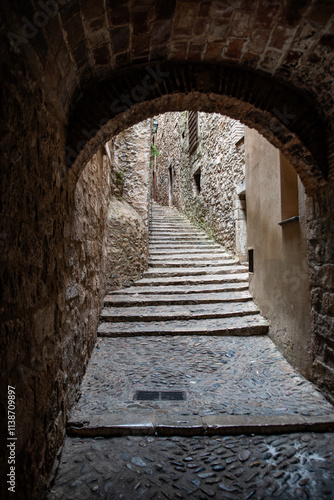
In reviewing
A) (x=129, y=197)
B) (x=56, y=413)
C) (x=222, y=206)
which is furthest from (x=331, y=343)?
(x=222, y=206)

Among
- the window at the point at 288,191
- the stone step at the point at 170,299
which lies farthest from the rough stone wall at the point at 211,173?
the window at the point at 288,191

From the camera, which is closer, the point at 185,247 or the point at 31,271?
the point at 31,271

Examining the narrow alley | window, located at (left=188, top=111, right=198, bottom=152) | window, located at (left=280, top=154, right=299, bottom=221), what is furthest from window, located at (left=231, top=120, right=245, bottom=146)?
the narrow alley

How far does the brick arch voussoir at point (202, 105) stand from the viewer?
209cm

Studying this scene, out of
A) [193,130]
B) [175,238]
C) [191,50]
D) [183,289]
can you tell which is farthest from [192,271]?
[193,130]

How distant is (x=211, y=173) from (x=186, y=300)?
5.01 m

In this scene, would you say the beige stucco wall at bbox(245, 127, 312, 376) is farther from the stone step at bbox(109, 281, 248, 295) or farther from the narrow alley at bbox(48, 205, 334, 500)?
the stone step at bbox(109, 281, 248, 295)

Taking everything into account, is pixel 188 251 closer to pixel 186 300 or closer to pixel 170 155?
pixel 186 300

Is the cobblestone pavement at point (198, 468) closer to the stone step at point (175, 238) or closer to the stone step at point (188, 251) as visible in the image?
the stone step at point (188, 251)

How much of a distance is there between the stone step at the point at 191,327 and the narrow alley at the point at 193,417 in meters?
0.01

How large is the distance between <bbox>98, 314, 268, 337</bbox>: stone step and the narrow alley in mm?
14

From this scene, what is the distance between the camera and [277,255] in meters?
3.64

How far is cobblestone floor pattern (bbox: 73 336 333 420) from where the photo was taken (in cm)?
247

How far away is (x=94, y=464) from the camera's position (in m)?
1.90
